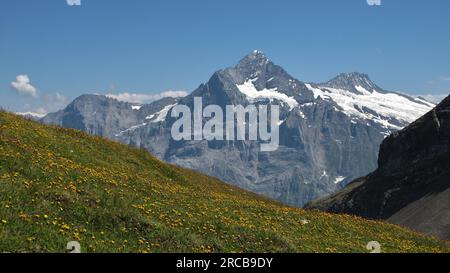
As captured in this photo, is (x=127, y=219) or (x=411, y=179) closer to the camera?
(x=127, y=219)

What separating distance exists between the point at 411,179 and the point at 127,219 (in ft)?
313

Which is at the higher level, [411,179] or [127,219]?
[411,179]

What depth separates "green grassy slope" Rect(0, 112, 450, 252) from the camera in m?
17.9

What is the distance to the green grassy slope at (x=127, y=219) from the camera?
17922mm

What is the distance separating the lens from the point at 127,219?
21.0m

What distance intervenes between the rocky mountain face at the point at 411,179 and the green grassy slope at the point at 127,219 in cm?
4900

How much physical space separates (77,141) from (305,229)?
72.5 ft

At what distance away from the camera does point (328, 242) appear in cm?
2556

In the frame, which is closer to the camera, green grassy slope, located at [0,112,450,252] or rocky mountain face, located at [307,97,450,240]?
green grassy slope, located at [0,112,450,252]

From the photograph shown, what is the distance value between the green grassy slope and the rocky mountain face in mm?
48998

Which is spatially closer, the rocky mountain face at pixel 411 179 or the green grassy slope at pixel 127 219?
the green grassy slope at pixel 127 219

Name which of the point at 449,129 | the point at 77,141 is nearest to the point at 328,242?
the point at 77,141

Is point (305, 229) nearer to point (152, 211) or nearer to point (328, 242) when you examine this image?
point (328, 242)

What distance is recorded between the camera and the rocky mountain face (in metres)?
82.8
